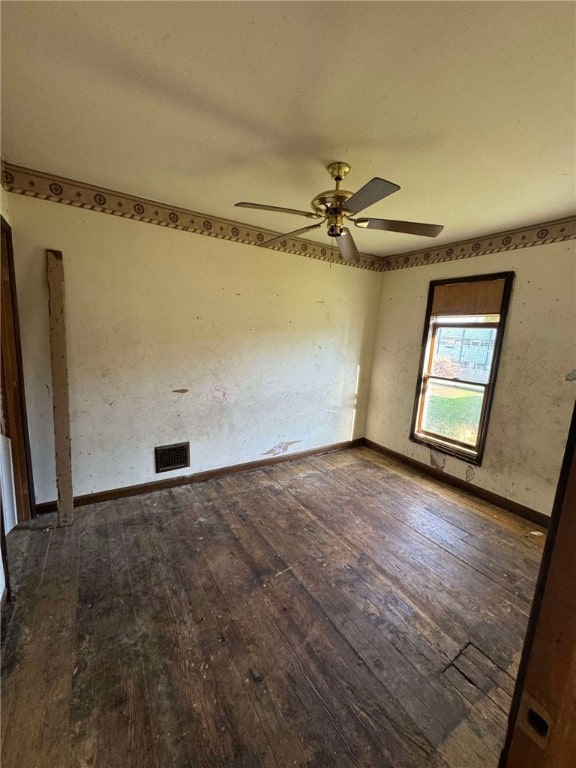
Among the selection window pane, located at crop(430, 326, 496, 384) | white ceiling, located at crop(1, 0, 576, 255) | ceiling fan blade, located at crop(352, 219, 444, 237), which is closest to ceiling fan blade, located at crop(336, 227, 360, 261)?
ceiling fan blade, located at crop(352, 219, 444, 237)

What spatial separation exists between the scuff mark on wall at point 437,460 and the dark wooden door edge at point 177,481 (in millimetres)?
1169

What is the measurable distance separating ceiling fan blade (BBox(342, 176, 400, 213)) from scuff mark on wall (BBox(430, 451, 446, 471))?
2745 mm

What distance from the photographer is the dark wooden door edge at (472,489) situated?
275 cm

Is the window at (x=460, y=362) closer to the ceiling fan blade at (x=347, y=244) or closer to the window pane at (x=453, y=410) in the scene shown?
the window pane at (x=453, y=410)

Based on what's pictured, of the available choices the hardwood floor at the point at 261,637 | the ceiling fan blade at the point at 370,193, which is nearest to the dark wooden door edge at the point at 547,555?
the hardwood floor at the point at 261,637

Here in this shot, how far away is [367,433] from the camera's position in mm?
4398

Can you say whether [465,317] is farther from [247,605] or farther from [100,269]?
[100,269]

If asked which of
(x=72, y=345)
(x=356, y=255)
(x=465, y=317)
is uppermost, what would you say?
(x=356, y=255)

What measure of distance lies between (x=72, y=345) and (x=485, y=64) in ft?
9.40

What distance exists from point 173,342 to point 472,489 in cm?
324

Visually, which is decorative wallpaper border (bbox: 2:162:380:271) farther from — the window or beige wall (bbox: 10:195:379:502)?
the window

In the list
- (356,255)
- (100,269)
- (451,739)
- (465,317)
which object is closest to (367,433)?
(465,317)

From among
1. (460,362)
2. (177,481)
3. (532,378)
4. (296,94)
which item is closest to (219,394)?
(177,481)

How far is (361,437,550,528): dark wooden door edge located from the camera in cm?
275
